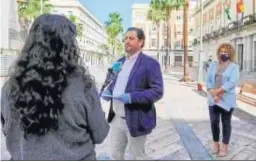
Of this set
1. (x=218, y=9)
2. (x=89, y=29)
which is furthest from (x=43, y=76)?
(x=89, y=29)

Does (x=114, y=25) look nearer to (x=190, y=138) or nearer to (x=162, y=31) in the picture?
(x=162, y=31)

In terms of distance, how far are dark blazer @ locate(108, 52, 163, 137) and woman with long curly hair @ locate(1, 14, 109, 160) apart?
56.6 inches

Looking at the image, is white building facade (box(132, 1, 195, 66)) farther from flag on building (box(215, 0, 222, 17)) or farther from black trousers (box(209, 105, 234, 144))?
black trousers (box(209, 105, 234, 144))

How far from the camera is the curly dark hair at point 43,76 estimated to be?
1.78 m

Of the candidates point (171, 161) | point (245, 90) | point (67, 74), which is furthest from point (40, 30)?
point (245, 90)

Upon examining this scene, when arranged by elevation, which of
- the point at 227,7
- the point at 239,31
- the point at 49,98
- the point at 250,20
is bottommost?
the point at 49,98

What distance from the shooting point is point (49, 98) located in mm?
1787

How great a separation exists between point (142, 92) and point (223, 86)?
2005 mm

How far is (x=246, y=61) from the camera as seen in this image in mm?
38719

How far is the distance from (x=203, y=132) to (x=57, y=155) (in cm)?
572

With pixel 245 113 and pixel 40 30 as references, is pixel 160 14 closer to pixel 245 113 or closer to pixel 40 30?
pixel 245 113

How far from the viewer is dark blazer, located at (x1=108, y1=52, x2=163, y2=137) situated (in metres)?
3.32

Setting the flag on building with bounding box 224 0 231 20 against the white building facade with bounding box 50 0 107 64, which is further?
the white building facade with bounding box 50 0 107 64

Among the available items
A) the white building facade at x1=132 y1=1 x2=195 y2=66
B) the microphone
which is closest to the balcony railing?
the white building facade at x1=132 y1=1 x2=195 y2=66
